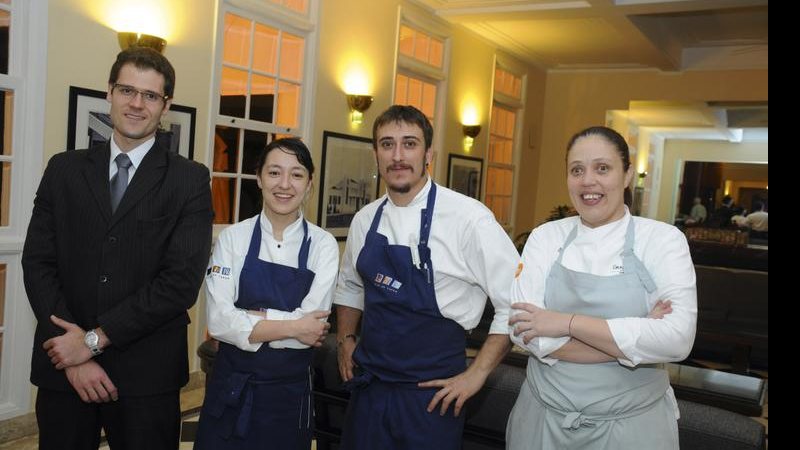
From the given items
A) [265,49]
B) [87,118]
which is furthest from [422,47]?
[87,118]

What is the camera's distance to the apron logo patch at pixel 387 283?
1995 millimetres

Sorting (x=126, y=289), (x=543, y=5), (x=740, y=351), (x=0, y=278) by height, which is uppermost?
(x=543, y=5)

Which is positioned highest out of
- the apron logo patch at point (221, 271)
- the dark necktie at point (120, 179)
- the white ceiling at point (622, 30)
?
the white ceiling at point (622, 30)

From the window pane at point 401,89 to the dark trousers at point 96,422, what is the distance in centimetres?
484

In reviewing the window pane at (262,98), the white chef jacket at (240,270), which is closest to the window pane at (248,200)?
the window pane at (262,98)

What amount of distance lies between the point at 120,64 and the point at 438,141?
209 inches

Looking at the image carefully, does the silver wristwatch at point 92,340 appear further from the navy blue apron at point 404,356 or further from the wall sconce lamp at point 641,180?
the wall sconce lamp at point 641,180

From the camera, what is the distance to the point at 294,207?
2021 mm

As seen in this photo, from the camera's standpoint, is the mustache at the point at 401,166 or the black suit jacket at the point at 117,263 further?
the mustache at the point at 401,166

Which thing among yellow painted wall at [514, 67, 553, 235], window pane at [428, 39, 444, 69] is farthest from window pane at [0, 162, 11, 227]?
yellow painted wall at [514, 67, 553, 235]

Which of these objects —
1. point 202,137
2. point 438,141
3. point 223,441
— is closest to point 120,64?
point 223,441

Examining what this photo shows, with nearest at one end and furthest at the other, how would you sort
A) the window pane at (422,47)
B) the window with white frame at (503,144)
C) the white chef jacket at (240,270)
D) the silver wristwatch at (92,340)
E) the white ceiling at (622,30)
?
the silver wristwatch at (92,340) < the white chef jacket at (240,270) < the white ceiling at (622,30) < the window pane at (422,47) < the window with white frame at (503,144)
